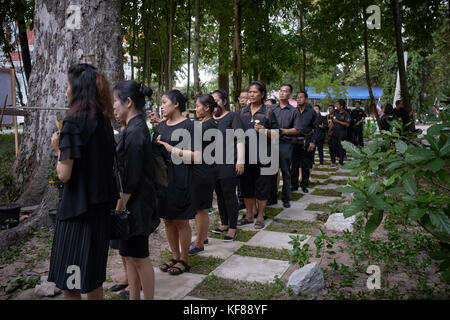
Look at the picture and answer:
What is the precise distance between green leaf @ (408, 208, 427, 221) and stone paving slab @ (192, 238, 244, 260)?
243 cm

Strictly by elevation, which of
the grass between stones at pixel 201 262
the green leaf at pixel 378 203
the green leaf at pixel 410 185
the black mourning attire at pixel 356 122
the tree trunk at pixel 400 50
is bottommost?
the grass between stones at pixel 201 262

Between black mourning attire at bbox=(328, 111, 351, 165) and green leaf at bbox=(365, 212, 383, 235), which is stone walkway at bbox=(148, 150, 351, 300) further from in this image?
black mourning attire at bbox=(328, 111, 351, 165)

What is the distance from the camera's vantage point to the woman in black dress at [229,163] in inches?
204

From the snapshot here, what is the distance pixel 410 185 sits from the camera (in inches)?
108

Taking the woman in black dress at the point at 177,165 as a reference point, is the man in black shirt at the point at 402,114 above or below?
above

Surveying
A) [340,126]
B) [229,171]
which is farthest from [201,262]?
[340,126]

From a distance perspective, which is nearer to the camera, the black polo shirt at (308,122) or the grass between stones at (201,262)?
the grass between stones at (201,262)

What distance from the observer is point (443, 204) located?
Result: 8.94 feet

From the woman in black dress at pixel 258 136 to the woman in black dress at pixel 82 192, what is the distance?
332 centimetres

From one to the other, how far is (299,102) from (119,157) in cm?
600

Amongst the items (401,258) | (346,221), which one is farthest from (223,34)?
(401,258)

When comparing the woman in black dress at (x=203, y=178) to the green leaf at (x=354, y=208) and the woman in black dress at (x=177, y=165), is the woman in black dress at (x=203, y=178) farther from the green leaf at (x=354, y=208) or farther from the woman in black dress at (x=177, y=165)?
the green leaf at (x=354, y=208)

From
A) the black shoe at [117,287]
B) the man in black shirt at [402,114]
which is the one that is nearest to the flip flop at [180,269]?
the black shoe at [117,287]

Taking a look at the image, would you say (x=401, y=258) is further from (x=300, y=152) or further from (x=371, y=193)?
(x=300, y=152)
